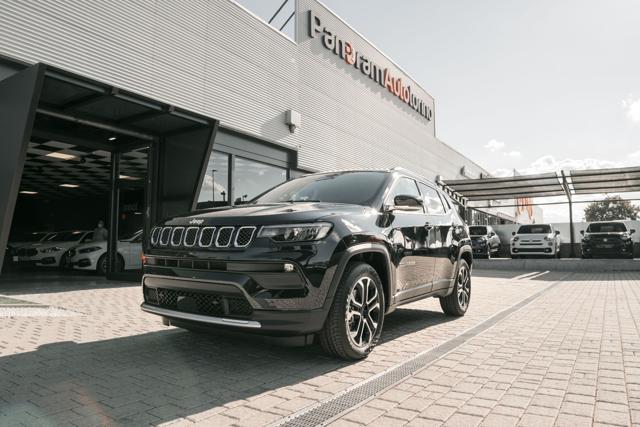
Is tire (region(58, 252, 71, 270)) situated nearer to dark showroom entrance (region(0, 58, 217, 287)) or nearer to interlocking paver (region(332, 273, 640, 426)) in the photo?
dark showroom entrance (region(0, 58, 217, 287))

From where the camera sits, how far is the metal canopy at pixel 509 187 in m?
21.7

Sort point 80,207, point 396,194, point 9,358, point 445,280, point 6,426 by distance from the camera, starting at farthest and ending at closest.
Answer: point 80,207, point 445,280, point 396,194, point 9,358, point 6,426

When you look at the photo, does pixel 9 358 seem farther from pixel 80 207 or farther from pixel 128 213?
pixel 80 207

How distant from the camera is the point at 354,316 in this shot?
3.90 meters

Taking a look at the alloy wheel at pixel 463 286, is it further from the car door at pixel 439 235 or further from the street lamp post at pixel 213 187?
the street lamp post at pixel 213 187

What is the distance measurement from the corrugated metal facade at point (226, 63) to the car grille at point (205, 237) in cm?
632

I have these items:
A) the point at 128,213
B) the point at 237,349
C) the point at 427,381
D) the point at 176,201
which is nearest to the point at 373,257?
the point at 427,381

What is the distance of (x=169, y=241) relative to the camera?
13.0 ft

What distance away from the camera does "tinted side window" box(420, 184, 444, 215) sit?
18.6 feet

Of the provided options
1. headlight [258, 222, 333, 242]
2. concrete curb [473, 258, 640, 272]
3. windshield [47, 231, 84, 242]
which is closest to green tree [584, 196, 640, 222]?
concrete curb [473, 258, 640, 272]

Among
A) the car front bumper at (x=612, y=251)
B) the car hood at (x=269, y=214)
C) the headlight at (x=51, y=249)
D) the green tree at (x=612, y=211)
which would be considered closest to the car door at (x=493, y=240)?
the car front bumper at (x=612, y=251)

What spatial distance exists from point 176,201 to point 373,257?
729 cm

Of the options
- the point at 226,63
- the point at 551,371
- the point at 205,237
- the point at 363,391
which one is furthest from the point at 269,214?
the point at 226,63

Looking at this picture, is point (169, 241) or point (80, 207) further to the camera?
point (80, 207)
